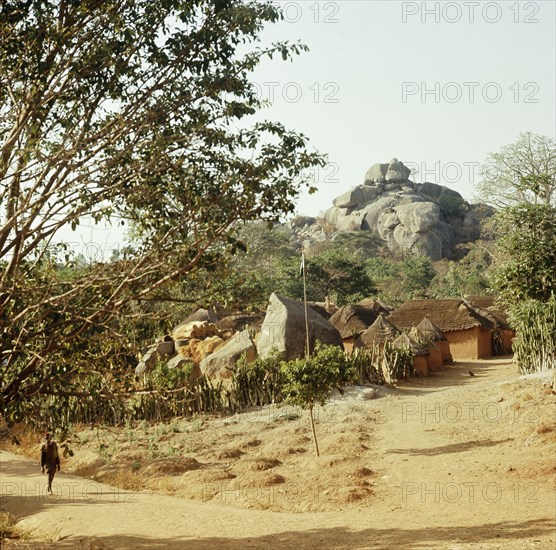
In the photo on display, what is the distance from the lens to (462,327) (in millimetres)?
32375

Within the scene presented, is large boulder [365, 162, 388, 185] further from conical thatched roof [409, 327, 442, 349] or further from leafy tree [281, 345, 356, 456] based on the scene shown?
leafy tree [281, 345, 356, 456]

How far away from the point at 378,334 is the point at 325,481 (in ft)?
48.7

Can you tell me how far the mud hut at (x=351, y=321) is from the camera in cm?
3136

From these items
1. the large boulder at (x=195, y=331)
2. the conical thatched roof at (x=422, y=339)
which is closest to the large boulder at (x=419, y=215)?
the conical thatched roof at (x=422, y=339)

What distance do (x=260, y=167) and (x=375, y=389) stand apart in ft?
48.3

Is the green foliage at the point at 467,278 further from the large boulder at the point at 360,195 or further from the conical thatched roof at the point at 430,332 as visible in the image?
the large boulder at the point at 360,195

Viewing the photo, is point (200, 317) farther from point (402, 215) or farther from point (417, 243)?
Answer: point (402, 215)

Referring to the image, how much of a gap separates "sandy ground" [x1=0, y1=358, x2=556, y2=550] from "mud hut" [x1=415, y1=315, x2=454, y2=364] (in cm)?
782

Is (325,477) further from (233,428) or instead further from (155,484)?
(233,428)

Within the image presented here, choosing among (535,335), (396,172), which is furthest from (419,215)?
(535,335)

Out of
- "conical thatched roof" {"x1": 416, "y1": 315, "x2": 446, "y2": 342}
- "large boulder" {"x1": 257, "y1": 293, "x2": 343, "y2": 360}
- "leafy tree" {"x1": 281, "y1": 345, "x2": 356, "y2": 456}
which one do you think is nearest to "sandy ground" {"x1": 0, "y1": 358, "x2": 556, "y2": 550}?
"leafy tree" {"x1": 281, "y1": 345, "x2": 356, "y2": 456}

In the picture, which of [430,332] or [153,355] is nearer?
[153,355]

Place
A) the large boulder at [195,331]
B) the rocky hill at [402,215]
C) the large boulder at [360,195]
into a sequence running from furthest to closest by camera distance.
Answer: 1. the large boulder at [360,195]
2. the rocky hill at [402,215]
3. the large boulder at [195,331]

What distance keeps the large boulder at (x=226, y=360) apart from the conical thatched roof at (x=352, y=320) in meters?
7.91
